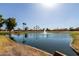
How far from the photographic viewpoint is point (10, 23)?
6.95 feet

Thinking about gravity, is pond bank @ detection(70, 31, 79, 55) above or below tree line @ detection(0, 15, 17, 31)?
below

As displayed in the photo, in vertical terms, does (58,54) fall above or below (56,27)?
below

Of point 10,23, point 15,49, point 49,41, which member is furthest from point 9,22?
point 49,41

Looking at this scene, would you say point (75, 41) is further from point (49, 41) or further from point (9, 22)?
point (9, 22)

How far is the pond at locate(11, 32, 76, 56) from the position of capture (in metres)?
2.06

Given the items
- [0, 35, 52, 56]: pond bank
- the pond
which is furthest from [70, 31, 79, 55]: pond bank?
[0, 35, 52, 56]: pond bank

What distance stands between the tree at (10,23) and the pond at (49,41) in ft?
0.27

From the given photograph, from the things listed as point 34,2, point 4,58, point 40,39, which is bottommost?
point 4,58

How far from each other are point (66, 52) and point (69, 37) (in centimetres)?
14

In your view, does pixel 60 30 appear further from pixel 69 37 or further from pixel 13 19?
pixel 13 19

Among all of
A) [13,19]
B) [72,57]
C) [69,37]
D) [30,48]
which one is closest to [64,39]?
[69,37]

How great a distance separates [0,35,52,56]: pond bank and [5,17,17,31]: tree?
0.35 ft

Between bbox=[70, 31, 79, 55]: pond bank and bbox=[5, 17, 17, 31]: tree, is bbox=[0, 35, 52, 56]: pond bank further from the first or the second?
bbox=[70, 31, 79, 55]: pond bank

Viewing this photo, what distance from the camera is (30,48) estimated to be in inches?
81.3
